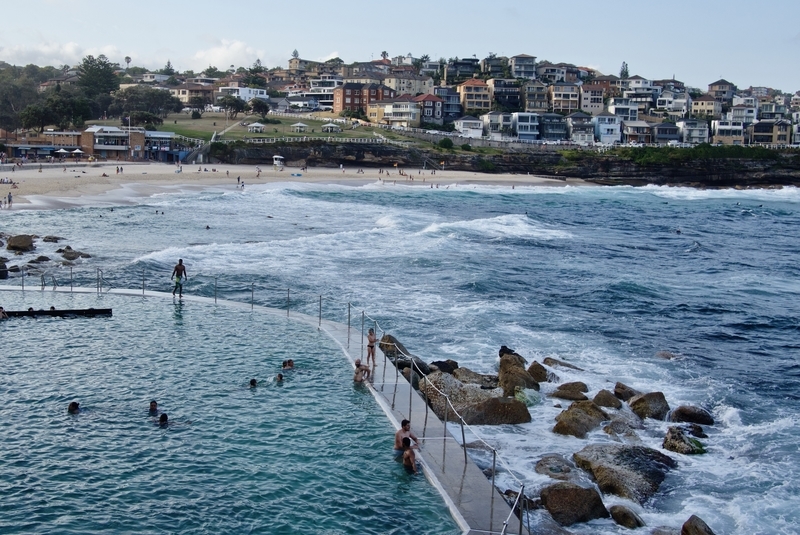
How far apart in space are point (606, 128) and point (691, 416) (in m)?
119

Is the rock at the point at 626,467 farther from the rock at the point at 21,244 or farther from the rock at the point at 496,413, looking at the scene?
the rock at the point at 21,244

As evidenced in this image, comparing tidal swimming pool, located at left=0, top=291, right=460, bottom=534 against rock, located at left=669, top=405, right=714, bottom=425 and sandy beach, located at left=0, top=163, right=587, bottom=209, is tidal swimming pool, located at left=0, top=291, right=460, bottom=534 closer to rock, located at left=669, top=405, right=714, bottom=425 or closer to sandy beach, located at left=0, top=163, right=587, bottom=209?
rock, located at left=669, top=405, right=714, bottom=425

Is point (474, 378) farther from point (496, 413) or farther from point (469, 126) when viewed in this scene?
point (469, 126)

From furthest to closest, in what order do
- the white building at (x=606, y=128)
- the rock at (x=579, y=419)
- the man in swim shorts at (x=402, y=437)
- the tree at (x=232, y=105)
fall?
the white building at (x=606, y=128) → the tree at (x=232, y=105) → the rock at (x=579, y=419) → the man in swim shorts at (x=402, y=437)

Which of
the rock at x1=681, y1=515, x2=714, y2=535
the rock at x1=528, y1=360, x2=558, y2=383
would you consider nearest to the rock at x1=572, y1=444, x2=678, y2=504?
the rock at x1=681, y1=515, x2=714, y2=535

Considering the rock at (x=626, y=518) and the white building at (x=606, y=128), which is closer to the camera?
the rock at (x=626, y=518)

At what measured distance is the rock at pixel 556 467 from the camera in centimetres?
1512

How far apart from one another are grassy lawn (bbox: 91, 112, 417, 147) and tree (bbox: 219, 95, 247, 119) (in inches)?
51.4

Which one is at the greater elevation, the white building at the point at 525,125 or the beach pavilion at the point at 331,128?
the white building at the point at 525,125

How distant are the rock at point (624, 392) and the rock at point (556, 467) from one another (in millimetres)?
4781

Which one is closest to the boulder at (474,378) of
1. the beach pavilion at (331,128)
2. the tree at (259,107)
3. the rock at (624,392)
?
the rock at (624,392)

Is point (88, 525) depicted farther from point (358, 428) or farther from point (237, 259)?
point (237, 259)

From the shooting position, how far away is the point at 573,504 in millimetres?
13297

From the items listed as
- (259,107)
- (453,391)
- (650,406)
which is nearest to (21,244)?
(453,391)
